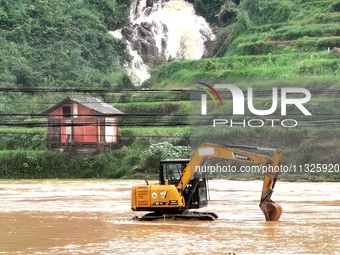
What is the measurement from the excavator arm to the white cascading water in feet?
170

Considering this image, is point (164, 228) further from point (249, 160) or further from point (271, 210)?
point (271, 210)

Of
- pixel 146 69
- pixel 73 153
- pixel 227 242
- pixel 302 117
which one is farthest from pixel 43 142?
pixel 227 242

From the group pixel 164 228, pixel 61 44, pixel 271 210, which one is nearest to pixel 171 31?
pixel 61 44

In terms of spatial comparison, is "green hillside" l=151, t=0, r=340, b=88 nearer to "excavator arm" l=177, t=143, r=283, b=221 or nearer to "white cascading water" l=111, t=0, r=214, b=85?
"white cascading water" l=111, t=0, r=214, b=85

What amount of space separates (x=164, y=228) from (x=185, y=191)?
4.94ft

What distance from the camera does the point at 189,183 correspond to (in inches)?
982

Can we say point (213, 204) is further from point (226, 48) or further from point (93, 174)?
point (226, 48)

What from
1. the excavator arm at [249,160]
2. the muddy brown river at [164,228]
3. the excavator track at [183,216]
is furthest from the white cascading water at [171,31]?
the excavator arm at [249,160]

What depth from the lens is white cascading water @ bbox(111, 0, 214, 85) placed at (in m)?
77.2

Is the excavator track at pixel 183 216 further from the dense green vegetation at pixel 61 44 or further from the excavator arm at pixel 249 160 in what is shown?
the dense green vegetation at pixel 61 44

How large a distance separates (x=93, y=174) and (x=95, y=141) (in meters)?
2.90

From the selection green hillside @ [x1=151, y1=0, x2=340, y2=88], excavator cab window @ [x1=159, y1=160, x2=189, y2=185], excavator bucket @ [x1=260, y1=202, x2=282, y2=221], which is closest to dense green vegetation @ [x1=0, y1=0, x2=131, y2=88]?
green hillside @ [x1=151, y1=0, x2=340, y2=88]

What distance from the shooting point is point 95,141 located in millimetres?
56281

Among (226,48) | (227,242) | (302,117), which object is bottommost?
(227,242)
